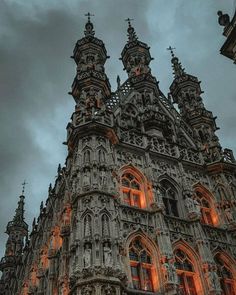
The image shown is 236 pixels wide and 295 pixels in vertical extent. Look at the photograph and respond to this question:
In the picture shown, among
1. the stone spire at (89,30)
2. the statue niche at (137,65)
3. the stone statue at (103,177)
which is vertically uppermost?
the stone spire at (89,30)

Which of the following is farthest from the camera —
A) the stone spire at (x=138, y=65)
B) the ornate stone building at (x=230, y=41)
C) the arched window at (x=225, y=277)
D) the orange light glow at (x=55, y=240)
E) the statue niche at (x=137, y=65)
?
the statue niche at (x=137, y=65)

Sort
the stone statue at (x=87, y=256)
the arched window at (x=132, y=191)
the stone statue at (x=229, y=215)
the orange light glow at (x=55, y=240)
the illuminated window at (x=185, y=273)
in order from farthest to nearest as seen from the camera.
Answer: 1. the orange light glow at (x=55, y=240)
2. the stone statue at (x=229, y=215)
3. the arched window at (x=132, y=191)
4. the illuminated window at (x=185, y=273)
5. the stone statue at (x=87, y=256)

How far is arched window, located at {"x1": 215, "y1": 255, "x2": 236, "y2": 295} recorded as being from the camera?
1978cm

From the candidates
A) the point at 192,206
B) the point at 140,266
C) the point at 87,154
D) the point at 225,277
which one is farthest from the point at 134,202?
the point at 225,277

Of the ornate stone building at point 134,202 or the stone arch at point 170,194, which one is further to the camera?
the stone arch at point 170,194

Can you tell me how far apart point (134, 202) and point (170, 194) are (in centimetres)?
276

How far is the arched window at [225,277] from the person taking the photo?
19781 mm

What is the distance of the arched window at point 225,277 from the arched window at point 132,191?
497 cm

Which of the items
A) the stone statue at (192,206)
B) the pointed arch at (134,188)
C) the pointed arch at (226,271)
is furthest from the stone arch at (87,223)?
the pointed arch at (226,271)

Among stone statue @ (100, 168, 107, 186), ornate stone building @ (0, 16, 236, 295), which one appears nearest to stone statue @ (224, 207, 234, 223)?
ornate stone building @ (0, 16, 236, 295)

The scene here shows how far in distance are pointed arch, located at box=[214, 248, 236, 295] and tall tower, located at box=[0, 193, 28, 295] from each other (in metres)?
24.4

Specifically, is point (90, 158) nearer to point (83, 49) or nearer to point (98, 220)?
point (98, 220)

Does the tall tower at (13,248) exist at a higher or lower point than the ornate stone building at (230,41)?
higher

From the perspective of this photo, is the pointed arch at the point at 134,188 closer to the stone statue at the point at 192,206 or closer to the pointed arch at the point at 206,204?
the stone statue at the point at 192,206
